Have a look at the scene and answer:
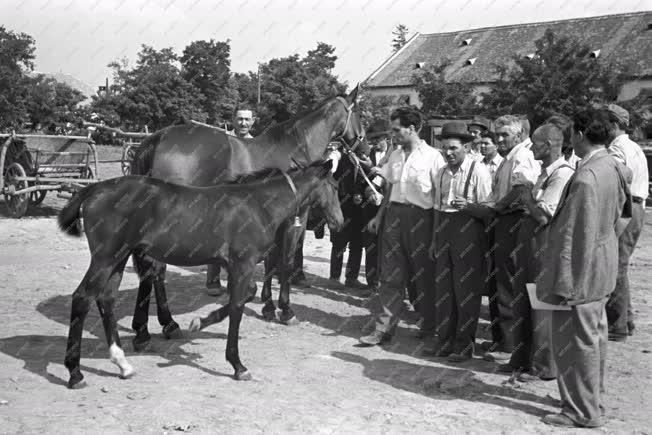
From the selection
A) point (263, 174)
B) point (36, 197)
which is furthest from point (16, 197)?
point (263, 174)

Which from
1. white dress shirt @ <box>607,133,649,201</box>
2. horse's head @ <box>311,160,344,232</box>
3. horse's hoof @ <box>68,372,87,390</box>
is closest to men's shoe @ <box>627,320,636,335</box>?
white dress shirt @ <box>607,133,649,201</box>

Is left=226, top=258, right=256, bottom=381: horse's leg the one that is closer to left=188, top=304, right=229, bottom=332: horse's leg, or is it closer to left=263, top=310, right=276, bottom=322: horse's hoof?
left=188, top=304, right=229, bottom=332: horse's leg

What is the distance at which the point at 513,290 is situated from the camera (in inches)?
237

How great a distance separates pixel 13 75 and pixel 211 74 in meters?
19.6

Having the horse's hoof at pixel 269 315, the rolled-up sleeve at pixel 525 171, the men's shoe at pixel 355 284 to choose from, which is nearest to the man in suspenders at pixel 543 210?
the rolled-up sleeve at pixel 525 171

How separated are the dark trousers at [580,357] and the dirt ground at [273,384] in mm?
190

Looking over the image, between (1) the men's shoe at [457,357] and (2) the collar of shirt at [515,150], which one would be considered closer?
(2) the collar of shirt at [515,150]

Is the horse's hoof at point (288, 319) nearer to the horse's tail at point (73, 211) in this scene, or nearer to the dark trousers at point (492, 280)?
the dark trousers at point (492, 280)

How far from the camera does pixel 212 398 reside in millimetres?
4961

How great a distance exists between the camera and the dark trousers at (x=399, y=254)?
6.52 meters

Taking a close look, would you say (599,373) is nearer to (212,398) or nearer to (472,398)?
(472,398)

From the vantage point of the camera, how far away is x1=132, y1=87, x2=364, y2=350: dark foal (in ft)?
23.3

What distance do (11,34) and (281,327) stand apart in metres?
48.7

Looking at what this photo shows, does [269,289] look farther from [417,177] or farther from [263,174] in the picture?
[417,177]
